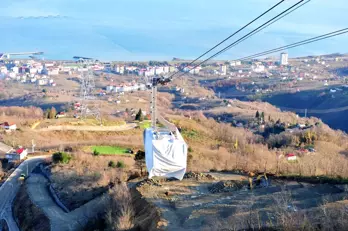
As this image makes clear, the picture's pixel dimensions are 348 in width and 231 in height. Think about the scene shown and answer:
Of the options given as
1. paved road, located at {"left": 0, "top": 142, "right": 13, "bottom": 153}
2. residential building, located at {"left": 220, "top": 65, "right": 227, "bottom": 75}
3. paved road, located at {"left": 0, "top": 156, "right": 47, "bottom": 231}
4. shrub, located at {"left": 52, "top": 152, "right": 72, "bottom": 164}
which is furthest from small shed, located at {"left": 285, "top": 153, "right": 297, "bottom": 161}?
residential building, located at {"left": 220, "top": 65, "right": 227, "bottom": 75}

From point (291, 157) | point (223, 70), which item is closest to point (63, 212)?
point (291, 157)

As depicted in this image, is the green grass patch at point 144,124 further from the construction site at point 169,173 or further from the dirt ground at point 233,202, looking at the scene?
the dirt ground at point 233,202

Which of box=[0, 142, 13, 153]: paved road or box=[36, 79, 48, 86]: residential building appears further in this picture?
box=[36, 79, 48, 86]: residential building

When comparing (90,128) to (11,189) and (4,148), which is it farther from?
(11,189)

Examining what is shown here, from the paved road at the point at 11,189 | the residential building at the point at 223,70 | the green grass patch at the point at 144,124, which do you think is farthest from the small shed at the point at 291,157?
the residential building at the point at 223,70

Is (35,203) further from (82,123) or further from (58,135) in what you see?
(82,123)

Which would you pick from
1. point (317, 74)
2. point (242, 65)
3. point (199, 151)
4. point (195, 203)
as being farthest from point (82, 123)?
point (242, 65)

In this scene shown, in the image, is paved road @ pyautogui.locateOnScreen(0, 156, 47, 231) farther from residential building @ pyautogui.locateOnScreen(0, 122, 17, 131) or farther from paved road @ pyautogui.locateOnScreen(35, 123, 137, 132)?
paved road @ pyautogui.locateOnScreen(35, 123, 137, 132)
